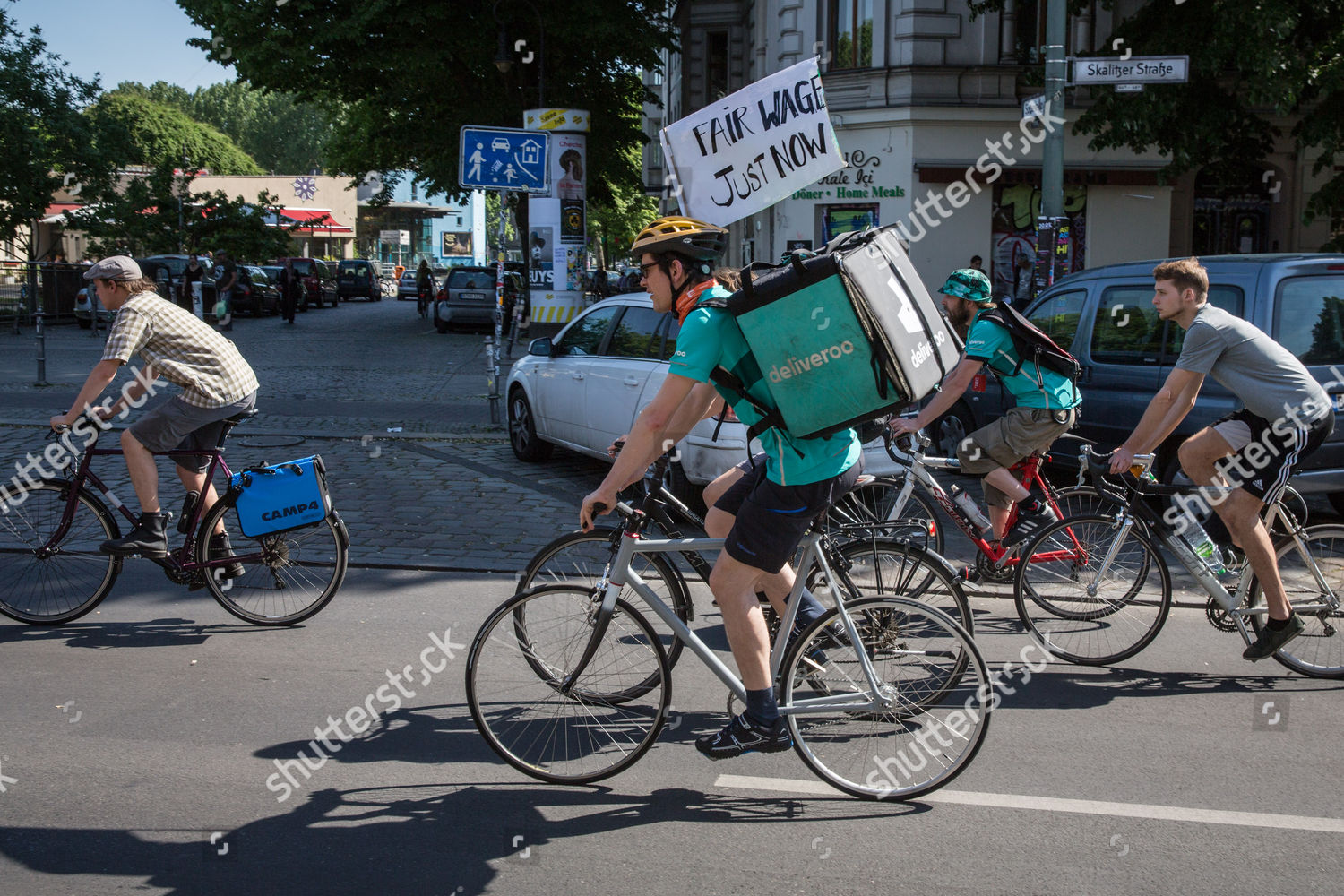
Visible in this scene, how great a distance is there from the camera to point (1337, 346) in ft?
24.5

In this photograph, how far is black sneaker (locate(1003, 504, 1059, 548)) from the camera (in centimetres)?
601

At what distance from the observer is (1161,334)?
8.40 metres

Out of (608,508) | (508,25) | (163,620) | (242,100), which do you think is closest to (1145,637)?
(608,508)

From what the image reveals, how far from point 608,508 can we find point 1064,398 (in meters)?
3.08

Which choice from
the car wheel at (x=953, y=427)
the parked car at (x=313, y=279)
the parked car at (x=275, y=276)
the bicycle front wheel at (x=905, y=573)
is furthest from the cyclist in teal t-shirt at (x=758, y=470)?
the parked car at (x=313, y=279)

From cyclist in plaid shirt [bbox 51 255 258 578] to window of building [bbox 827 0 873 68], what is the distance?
1860 centimetres

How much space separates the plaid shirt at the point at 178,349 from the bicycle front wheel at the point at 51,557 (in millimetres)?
769

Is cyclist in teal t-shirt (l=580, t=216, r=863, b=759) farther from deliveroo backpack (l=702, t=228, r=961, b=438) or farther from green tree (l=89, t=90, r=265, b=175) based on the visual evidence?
green tree (l=89, t=90, r=265, b=175)

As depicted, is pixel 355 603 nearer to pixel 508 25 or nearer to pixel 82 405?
pixel 82 405

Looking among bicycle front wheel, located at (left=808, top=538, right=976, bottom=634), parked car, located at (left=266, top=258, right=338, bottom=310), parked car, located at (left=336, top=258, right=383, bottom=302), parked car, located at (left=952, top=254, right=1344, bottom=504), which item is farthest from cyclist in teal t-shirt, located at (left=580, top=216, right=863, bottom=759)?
parked car, located at (left=336, top=258, right=383, bottom=302)

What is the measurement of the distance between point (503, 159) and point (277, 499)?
322 inches

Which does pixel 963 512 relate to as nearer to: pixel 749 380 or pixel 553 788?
pixel 749 380

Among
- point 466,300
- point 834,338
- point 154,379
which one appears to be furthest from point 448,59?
point 834,338

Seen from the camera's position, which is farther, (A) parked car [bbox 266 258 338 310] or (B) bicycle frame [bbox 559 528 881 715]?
(A) parked car [bbox 266 258 338 310]
